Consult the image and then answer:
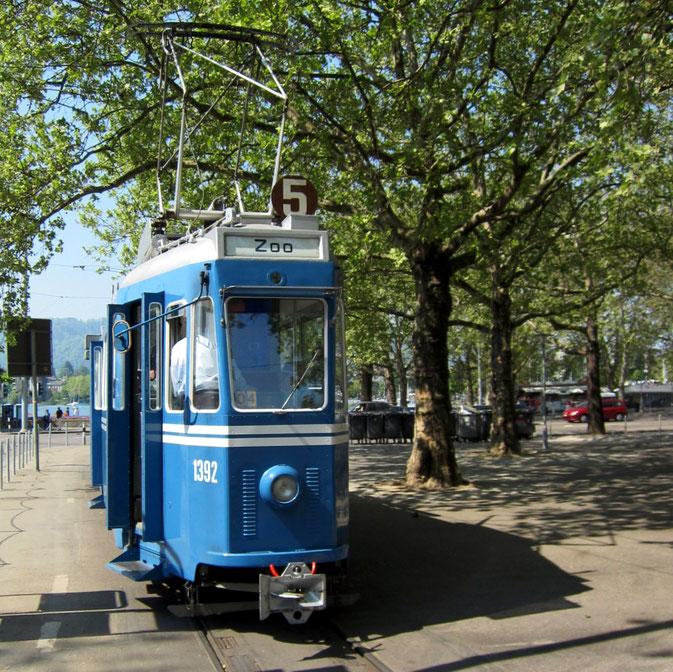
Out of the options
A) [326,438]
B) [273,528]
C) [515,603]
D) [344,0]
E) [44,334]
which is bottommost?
[515,603]

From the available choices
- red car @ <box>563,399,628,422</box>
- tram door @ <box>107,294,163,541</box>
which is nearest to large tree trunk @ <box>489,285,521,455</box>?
tram door @ <box>107,294,163,541</box>

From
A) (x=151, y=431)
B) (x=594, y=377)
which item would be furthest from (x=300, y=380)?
(x=594, y=377)

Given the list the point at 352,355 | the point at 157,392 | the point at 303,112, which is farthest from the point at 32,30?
the point at 352,355

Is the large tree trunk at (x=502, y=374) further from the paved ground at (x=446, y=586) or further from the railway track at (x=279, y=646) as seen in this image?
the railway track at (x=279, y=646)

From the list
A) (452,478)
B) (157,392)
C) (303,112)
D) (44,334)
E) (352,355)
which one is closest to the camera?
(157,392)

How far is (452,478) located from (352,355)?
105ft

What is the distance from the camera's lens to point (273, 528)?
6.32 meters

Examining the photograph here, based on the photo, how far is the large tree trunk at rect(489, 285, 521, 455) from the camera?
2250 cm

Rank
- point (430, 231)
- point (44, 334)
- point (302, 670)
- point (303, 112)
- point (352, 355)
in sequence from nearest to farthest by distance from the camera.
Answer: point (302, 670) < point (430, 231) < point (303, 112) < point (44, 334) < point (352, 355)

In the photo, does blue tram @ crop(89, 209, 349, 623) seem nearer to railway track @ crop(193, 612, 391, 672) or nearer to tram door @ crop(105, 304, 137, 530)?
railway track @ crop(193, 612, 391, 672)

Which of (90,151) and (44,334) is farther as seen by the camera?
(44,334)

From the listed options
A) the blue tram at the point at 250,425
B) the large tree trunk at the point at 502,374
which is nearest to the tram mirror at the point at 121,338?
the blue tram at the point at 250,425

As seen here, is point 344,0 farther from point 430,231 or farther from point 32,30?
point 32,30

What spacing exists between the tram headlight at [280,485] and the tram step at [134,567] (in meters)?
1.49
